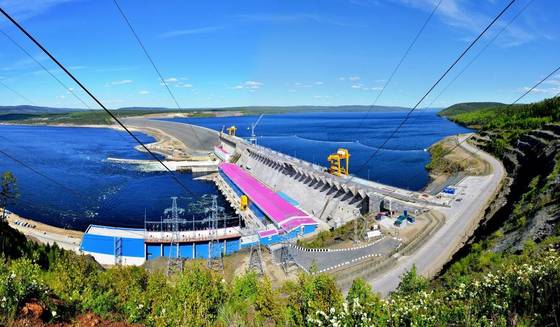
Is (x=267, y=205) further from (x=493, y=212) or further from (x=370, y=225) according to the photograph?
A: (x=493, y=212)

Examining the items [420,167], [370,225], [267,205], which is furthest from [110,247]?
[420,167]

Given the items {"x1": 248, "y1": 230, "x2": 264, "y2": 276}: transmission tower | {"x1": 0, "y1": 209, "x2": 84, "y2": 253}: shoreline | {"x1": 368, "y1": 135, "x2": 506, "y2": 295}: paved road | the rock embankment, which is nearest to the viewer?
the rock embankment

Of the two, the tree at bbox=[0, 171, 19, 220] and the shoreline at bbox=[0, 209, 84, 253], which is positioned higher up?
the tree at bbox=[0, 171, 19, 220]

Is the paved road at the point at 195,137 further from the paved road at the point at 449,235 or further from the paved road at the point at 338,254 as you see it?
the paved road at the point at 338,254

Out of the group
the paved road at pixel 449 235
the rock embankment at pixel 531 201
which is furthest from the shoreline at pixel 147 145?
the rock embankment at pixel 531 201

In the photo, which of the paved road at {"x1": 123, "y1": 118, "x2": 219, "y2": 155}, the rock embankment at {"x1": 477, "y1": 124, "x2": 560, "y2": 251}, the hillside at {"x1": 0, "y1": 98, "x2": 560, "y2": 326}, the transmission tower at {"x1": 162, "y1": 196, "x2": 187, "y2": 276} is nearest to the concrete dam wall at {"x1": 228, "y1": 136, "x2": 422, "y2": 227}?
the rock embankment at {"x1": 477, "y1": 124, "x2": 560, "y2": 251}

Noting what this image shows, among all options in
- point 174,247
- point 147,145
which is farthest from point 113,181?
point 147,145

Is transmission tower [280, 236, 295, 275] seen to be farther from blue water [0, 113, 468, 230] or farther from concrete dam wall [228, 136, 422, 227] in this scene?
blue water [0, 113, 468, 230]

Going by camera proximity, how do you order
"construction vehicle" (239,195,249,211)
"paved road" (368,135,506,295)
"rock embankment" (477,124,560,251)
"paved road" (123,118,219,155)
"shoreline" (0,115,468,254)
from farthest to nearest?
"paved road" (123,118,219,155), "construction vehicle" (239,195,249,211), "shoreline" (0,115,468,254), "paved road" (368,135,506,295), "rock embankment" (477,124,560,251)
